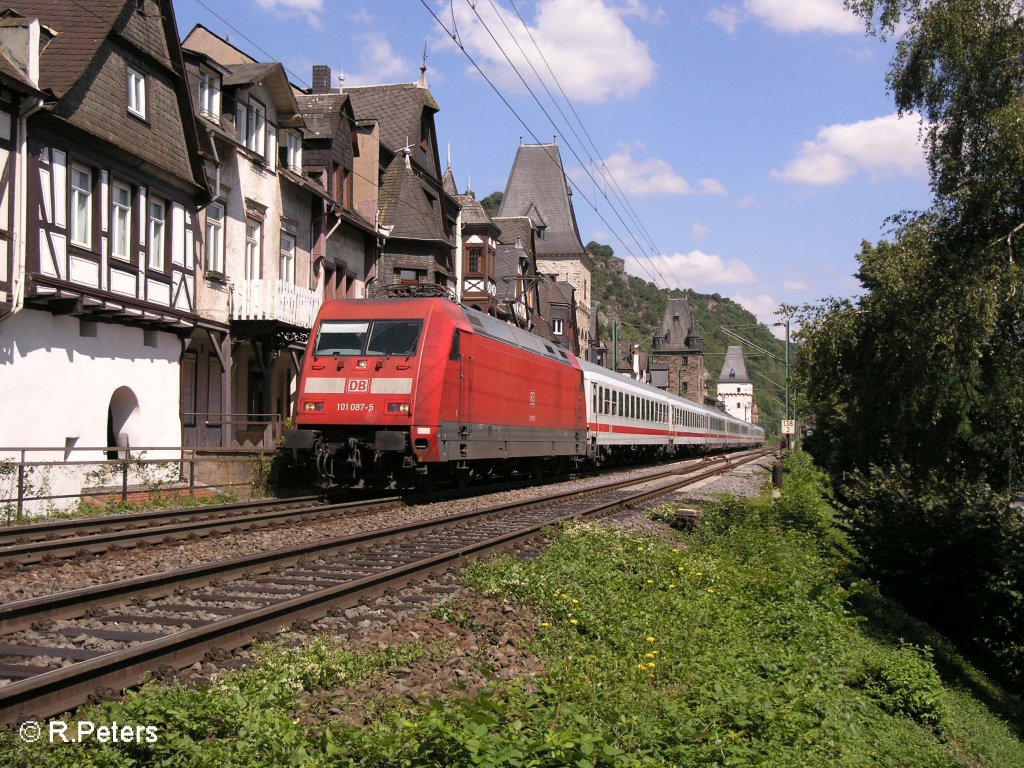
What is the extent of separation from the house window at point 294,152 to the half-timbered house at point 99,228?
585cm

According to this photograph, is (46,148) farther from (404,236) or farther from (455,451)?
(404,236)

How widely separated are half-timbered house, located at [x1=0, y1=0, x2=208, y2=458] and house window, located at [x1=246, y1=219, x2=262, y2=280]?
9.98 ft

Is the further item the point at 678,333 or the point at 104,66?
the point at 678,333

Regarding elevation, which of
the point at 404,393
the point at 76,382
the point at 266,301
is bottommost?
the point at 404,393

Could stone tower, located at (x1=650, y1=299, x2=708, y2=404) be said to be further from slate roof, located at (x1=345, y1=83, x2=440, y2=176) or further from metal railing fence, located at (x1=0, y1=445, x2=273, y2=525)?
metal railing fence, located at (x1=0, y1=445, x2=273, y2=525)

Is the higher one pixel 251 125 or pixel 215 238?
pixel 251 125

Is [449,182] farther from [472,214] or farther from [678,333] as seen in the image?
[678,333]

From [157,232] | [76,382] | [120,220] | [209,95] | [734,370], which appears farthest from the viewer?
[734,370]

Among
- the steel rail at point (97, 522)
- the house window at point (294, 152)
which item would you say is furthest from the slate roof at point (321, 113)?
the steel rail at point (97, 522)

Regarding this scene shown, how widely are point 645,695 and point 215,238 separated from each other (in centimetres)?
2075

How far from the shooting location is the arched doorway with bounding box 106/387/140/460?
20750 mm

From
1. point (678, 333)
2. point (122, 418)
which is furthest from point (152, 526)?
point (678, 333)

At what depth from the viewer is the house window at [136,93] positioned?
66.7 ft

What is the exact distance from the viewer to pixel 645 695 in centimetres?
603
